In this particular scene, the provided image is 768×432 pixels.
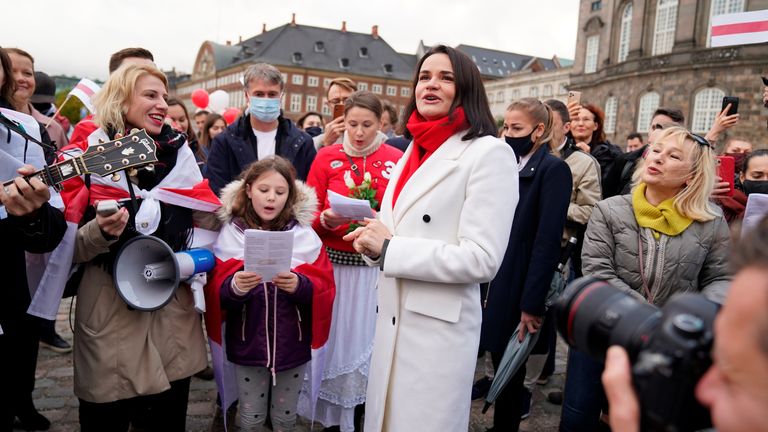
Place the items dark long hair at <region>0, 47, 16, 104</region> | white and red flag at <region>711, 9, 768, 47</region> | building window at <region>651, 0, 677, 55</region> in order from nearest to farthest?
dark long hair at <region>0, 47, 16, 104</region>
white and red flag at <region>711, 9, 768, 47</region>
building window at <region>651, 0, 677, 55</region>

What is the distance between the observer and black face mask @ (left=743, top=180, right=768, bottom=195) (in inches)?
159

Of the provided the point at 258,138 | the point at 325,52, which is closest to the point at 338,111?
the point at 258,138

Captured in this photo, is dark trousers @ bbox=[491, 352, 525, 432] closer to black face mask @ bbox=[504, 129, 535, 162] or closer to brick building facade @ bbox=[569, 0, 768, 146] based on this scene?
black face mask @ bbox=[504, 129, 535, 162]

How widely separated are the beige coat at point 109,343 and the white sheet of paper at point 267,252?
2.30 feet

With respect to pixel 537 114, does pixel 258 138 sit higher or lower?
lower

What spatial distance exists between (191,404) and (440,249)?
3210 mm

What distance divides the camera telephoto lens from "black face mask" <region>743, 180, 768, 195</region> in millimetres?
3381

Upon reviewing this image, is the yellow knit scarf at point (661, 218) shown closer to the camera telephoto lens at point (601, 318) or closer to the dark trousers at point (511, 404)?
the dark trousers at point (511, 404)

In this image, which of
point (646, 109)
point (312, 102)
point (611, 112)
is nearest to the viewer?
point (646, 109)

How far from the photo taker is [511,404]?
13.0 feet

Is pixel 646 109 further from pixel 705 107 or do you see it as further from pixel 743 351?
pixel 743 351

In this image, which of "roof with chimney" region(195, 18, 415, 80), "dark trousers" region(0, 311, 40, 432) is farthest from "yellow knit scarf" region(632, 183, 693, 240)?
"roof with chimney" region(195, 18, 415, 80)

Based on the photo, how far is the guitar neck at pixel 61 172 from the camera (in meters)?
2.82

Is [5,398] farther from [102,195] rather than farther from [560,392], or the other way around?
[560,392]
